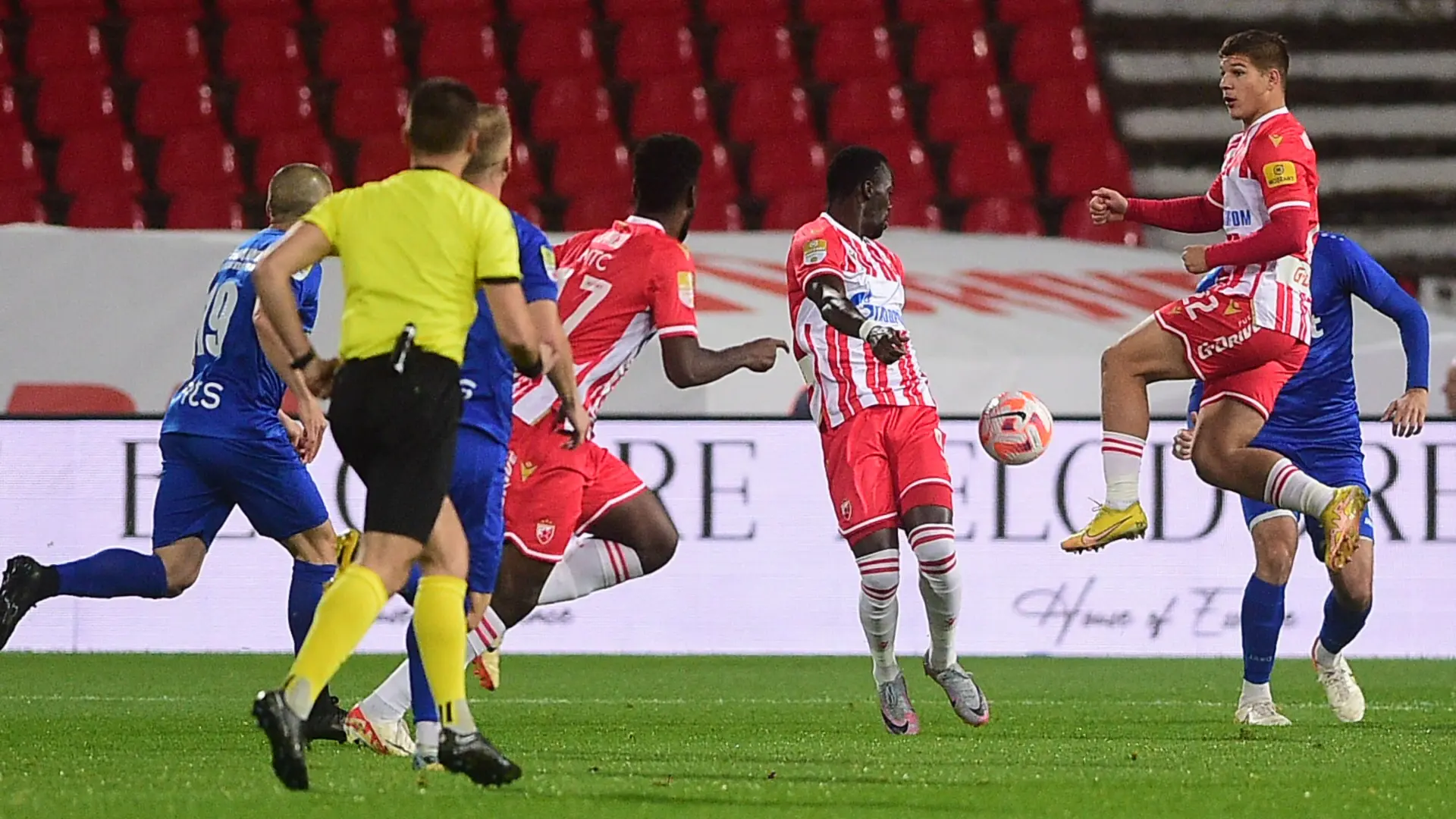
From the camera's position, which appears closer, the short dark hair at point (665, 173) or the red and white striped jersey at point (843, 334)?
the short dark hair at point (665, 173)

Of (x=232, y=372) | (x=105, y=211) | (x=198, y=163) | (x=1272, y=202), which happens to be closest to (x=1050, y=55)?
(x=198, y=163)

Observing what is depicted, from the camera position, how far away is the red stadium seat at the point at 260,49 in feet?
50.4

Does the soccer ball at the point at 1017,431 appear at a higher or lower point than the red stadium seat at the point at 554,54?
lower

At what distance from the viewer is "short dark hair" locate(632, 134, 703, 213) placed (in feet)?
22.0

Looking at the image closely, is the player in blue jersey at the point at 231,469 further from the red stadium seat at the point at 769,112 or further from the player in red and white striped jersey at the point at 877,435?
the red stadium seat at the point at 769,112

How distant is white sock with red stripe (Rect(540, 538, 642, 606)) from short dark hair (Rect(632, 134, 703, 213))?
1.06 metres

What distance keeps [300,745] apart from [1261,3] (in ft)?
42.2

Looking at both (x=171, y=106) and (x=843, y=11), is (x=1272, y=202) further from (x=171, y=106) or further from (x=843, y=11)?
(x=171, y=106)

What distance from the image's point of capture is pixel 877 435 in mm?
7168

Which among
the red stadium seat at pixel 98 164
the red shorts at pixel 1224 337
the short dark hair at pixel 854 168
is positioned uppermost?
the red stadium seat at pixel 98 164

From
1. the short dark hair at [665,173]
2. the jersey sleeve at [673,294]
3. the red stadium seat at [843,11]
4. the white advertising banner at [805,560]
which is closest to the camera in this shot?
the jersey sleeve at [673,294]

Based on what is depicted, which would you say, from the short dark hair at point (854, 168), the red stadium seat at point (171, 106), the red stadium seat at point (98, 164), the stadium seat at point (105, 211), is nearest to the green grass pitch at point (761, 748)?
the short dark hair at point (854, 168)

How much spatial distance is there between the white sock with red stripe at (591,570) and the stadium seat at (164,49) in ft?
30.5

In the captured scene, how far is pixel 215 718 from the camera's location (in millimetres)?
7270
